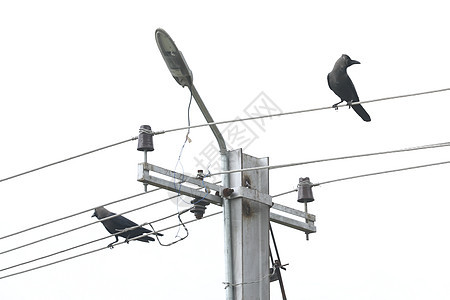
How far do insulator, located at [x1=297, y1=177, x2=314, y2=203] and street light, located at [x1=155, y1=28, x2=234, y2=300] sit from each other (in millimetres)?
985

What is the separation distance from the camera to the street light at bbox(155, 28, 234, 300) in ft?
20.9

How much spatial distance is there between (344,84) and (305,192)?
254 cm

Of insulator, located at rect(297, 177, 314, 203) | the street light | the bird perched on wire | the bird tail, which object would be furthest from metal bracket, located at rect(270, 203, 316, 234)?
the bird tail

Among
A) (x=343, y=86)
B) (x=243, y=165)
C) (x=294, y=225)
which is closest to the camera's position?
(x=243, y=165)

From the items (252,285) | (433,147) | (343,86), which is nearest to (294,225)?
(252,285)

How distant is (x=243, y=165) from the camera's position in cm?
663

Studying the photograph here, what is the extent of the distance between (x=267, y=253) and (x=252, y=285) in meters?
0.29

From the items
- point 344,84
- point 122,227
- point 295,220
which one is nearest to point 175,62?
point 295,220

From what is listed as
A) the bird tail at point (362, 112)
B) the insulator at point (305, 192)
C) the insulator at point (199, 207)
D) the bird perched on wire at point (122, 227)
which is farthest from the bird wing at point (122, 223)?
the bird tail at point (362, 112)

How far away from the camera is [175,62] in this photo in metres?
6.50

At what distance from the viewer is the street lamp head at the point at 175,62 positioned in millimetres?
6410

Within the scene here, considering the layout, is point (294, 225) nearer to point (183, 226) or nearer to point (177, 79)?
point (183, 226)

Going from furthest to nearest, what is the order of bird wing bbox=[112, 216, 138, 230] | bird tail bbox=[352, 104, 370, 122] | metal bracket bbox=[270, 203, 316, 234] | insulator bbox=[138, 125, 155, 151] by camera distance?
1. bird tail bbox=[352, 104, 370, 122]
2. bird wing bbox=[112, 216, 138, 230]
3. metal bracket bbox=[270, 203, 316, 234]
4. insulator bbox=[138, 125, 155, 151]

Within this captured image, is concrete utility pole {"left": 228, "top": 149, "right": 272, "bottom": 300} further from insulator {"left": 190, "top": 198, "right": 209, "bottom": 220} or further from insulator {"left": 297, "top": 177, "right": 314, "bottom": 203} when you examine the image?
insulator {"left": 297, "top": 177, "right": 314, "bottom": 203}
